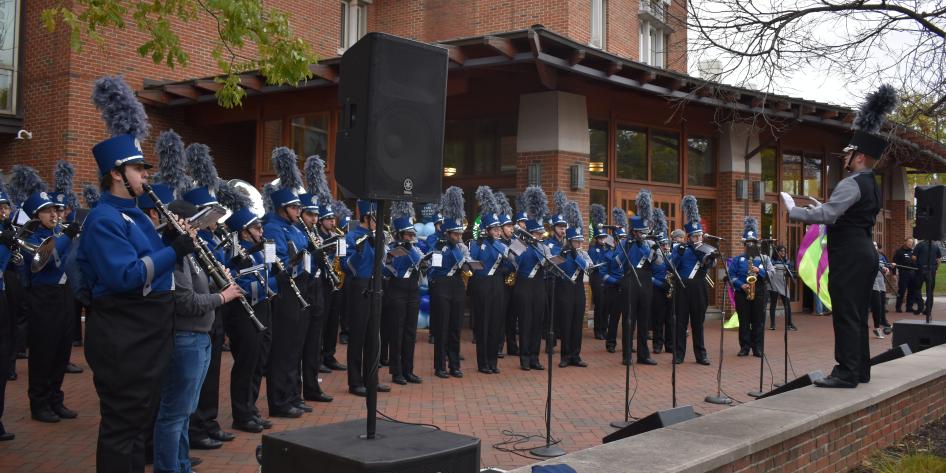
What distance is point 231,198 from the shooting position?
7.93 m

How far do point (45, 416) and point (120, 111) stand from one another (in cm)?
382

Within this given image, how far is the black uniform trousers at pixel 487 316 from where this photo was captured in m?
11.2

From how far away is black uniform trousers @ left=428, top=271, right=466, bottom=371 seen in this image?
1079 cm

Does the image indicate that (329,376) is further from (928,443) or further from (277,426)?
(928,443)

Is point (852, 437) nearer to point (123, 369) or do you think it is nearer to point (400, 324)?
point (400, 324)

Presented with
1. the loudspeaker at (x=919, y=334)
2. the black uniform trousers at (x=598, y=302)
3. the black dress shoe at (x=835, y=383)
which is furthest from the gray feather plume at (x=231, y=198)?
the loudspeaker at (x=919, y=334)

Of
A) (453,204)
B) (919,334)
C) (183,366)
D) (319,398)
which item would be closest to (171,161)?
(183,366)

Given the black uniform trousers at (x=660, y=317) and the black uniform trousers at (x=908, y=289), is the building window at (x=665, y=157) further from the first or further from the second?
the black uniform trousers at (x=908, y=289)

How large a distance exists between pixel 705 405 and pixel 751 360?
431 cm

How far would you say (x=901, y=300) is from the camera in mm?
23047

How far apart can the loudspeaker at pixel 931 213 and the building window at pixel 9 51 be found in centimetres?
1837

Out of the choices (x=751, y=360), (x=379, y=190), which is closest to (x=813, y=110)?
(x=751, y=360)

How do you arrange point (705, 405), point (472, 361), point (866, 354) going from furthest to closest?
point (472, 361), point (705, 405), point (866, 354)

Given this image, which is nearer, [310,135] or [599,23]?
[310,135]
